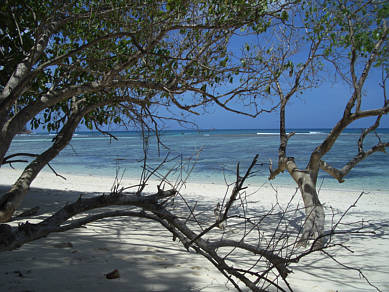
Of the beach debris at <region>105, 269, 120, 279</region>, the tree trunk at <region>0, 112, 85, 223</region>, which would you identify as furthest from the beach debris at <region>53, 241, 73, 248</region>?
the beach debris at <region>105, 269, 120, 279</region>

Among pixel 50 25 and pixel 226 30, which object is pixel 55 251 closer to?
pixel 50 25

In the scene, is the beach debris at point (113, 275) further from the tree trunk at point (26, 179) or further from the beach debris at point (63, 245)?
the tree trunk at point (26, 179)

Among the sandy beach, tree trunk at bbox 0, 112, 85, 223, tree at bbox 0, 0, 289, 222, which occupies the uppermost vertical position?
tree at bbox 0, 0, 289, 222

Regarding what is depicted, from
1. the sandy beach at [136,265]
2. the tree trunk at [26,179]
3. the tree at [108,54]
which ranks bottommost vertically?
the sandy beach at [136,265]

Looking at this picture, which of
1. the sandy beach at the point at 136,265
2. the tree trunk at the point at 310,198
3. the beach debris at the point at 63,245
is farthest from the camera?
the tree trunk at the point at 310,198

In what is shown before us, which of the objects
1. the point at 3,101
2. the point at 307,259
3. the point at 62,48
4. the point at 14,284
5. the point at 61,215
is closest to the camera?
the point at 61,215

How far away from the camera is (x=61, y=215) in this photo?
1.98m

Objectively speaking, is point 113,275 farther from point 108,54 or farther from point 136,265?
point 108,54

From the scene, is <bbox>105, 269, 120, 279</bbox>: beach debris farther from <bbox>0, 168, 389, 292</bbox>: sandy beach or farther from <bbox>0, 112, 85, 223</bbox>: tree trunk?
<bbox>0, 112, 85, 223</bbox>: tree trunk

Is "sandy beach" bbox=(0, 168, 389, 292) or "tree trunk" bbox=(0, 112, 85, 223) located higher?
"tree trunk" bbox=(0, 112, 85, 223)

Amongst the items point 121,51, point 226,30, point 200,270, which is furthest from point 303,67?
point 200,270

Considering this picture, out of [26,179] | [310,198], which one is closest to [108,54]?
[26,179]

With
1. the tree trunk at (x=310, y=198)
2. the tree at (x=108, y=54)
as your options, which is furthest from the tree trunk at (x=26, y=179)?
the tree trunk at (x=310, y=198)

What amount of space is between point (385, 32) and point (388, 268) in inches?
135
